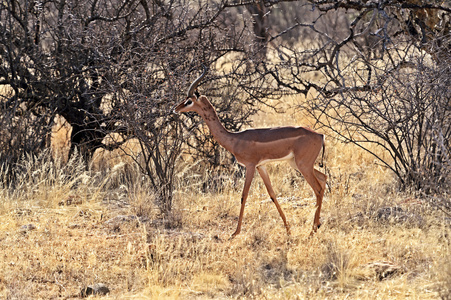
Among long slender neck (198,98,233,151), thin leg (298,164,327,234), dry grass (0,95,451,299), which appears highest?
long slender neck (198,98,233,151)

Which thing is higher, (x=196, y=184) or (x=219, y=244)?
(x=196, y=184)

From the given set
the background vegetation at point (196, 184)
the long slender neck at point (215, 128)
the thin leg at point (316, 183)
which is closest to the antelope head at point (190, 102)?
the long slender neck at point (215, 128)

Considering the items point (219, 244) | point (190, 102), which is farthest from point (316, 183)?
point (190, 102)

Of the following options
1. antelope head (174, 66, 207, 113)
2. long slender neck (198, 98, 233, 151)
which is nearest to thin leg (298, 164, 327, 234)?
long slender neck (198, 98, 233, 151)

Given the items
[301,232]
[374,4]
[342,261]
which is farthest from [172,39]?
[342,261]

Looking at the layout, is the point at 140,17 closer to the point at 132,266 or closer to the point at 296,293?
the point at 132,266

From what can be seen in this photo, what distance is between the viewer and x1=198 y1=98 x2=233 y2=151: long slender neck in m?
6.51

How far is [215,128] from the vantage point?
656 cm

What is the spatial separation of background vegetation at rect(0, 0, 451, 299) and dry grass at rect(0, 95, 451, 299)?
0.02m

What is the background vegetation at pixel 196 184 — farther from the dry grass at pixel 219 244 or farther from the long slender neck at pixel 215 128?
the long slender neck at pixel 215 128

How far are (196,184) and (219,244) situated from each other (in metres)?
1.87

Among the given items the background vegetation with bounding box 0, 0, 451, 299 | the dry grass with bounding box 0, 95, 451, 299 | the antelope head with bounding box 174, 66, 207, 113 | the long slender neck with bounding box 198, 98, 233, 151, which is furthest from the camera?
the long slender neck with bounding box 198, 98, 233, 151

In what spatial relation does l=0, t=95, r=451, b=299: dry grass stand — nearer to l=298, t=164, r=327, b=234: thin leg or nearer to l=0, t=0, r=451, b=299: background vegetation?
l=0, t=0, r=451, b=299: background vegetation

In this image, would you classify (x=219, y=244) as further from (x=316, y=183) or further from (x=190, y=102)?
(x=190, y=102)
